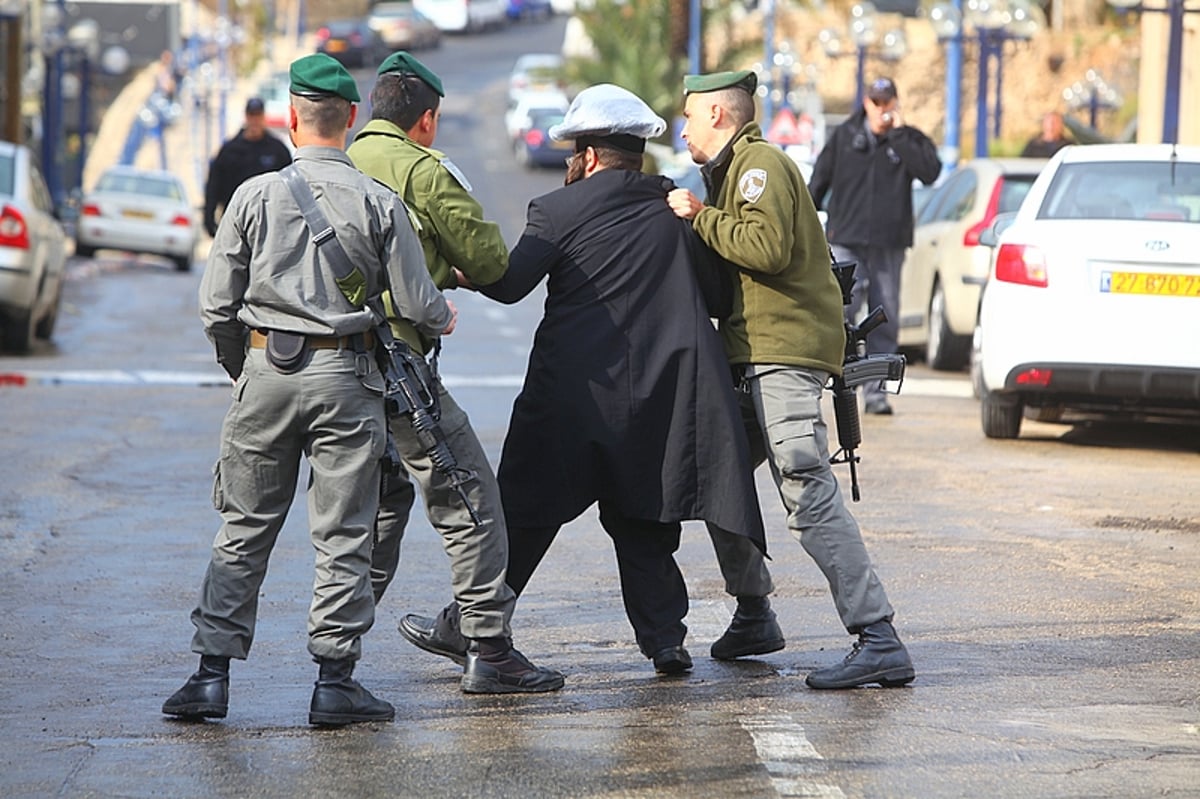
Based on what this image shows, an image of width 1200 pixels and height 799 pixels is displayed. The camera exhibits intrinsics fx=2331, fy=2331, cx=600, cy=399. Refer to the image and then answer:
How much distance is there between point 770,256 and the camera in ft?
21.2

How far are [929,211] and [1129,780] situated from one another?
13.2m

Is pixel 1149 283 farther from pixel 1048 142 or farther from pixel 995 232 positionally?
pixel 1048 142

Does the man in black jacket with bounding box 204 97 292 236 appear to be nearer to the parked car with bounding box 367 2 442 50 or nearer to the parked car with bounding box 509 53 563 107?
the parked car with bounding box 509 53 563 107

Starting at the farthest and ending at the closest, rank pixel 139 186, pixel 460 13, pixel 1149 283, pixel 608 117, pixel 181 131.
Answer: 1. pixel 460 13
2. pixel 181 131
3. pixel 139 186
4. pixel 1149 283
5. pixel 608 117

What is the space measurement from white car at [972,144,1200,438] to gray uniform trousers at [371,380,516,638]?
6.16 m

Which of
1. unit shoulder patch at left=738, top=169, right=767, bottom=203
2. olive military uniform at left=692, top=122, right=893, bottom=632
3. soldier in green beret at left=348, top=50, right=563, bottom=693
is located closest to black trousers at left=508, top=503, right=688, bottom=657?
soldier in green beret at left=348, top=50, right=563, bottom=693

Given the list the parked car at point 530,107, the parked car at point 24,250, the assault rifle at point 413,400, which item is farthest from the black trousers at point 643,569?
the parked car at point 530,107

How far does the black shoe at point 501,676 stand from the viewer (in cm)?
646

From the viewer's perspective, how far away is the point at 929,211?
1830cm

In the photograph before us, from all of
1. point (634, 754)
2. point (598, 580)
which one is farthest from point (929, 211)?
point (634, 754)

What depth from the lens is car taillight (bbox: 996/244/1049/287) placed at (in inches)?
480

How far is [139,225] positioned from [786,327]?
29.1 meters

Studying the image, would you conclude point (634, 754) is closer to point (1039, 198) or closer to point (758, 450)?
point (758, 450)

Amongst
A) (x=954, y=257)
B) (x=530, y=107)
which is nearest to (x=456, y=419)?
(x=954, y=257)
